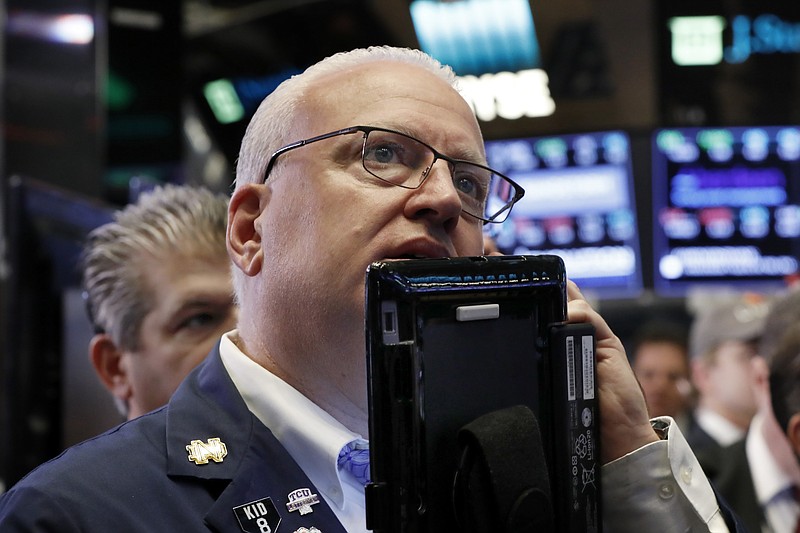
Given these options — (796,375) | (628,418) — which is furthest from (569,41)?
(628,418)

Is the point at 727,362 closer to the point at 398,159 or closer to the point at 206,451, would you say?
the point at 398,159

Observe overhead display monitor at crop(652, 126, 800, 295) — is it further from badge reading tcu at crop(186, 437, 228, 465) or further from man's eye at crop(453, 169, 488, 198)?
badge reading tcu at crop(186, 437, 228, 465)

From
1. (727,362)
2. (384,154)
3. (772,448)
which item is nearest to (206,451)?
(384,154)

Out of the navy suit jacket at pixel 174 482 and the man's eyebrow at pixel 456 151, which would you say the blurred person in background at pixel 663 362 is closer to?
the man's eyebrow at pixel 456 151

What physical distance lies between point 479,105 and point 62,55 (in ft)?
6.82

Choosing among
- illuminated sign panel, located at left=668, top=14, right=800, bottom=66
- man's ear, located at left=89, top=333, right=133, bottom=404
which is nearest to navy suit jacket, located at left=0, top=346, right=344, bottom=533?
man's ear, located at left=89, top=333, right=133, bottom=404

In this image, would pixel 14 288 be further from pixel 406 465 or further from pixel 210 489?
pixel 406 465

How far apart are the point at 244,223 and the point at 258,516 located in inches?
20.4

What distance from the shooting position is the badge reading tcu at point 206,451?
4.81ft

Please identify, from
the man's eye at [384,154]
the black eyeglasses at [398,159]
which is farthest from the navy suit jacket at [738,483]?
the man's eye at [384,154]

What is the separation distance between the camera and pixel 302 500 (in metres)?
1.46

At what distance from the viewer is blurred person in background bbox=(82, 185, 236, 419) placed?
229 cm

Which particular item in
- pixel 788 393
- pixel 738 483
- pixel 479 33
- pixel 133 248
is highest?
pixel 479 33

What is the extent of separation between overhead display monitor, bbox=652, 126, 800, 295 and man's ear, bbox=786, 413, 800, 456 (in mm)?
2768
